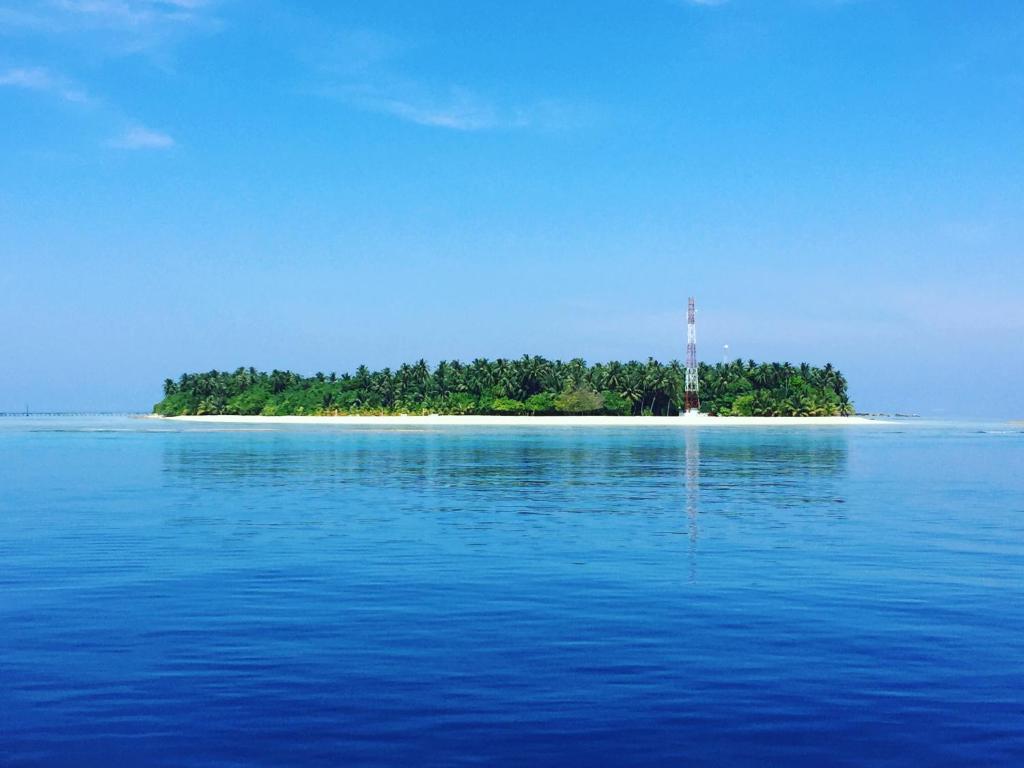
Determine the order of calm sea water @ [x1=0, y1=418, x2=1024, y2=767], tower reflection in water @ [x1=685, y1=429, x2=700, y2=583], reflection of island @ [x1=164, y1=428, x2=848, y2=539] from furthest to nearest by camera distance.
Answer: reflection of island @ [x1=164, y1=428, x2=848, y2=539]
tower reflection in water @ [x1=685, y1=429, x2=700, y2=583]
calm sea water @ [x1=0, y1=418, x2=1024, y2=767]

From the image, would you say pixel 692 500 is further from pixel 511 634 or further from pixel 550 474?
pixel 511 634

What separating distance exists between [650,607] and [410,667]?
6704 mm

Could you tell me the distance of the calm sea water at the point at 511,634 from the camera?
1248 cm

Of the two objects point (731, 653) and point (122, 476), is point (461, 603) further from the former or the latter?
point (122, 476)

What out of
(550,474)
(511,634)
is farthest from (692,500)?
(511,634)

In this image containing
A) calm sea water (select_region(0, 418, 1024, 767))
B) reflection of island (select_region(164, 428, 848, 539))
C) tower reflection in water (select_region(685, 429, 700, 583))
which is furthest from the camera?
reflection of island (select_region(164, 428, 848, 539))

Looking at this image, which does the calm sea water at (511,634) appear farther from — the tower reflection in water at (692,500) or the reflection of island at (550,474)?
the reflection of island at (550,474)

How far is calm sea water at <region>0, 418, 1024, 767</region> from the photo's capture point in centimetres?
1248

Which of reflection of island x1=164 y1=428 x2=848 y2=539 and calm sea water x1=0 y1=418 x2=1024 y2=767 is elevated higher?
reflection of island x1=164 y1=428 x2=848 y2=539

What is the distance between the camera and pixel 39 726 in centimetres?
1285

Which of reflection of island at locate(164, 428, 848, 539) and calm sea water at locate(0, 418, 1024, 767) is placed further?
reflection of island at locate(164, 428, 848, 539)

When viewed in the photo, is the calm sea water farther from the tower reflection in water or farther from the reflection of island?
the reflection of island

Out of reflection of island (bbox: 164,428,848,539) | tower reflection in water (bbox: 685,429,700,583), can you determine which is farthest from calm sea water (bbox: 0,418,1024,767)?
reflection of island (bbox: 164,428,848,539)

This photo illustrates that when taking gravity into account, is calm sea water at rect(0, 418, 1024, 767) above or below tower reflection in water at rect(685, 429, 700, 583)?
below
